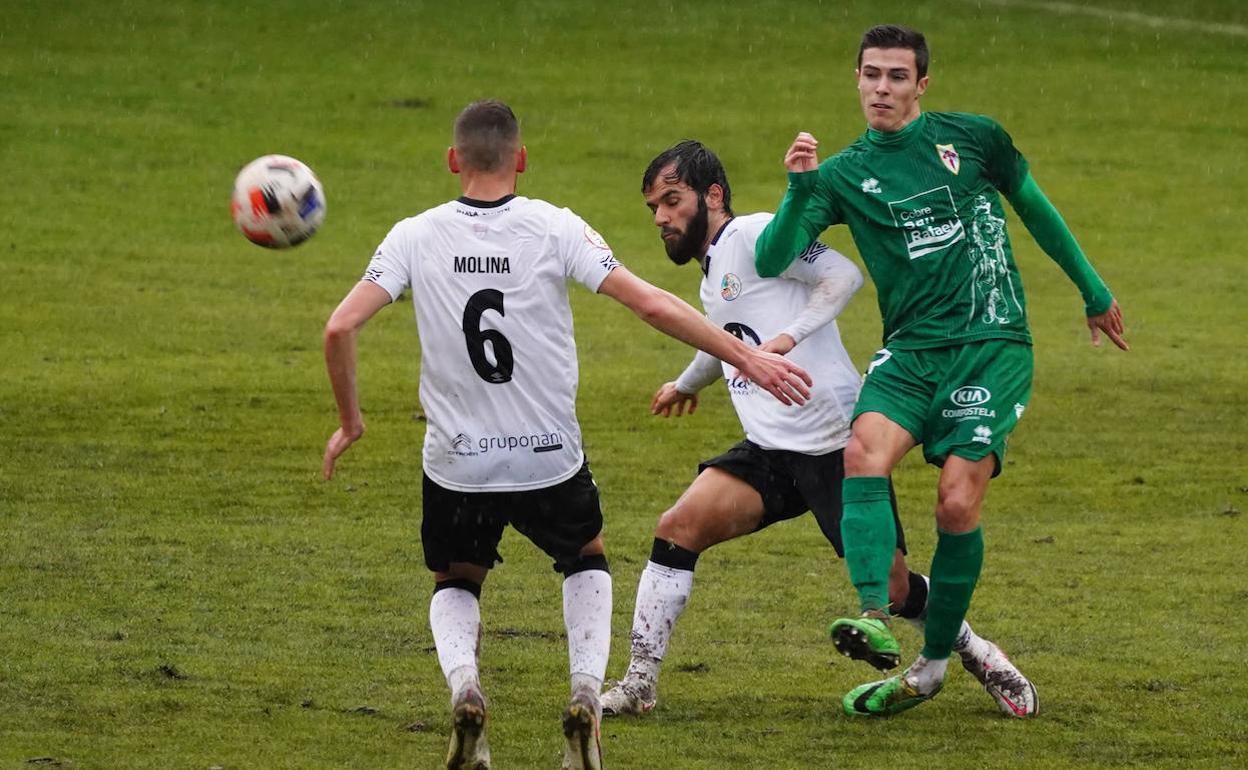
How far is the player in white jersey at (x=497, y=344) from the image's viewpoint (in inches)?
244

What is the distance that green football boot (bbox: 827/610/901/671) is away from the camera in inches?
234

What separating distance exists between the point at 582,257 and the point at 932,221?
1347 millimetres

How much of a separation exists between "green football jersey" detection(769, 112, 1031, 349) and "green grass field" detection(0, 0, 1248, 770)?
1440mm

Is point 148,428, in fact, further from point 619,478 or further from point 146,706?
point 146,706

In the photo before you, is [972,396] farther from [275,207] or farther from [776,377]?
[275,207]

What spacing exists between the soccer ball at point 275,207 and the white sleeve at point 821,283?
196 centimetres

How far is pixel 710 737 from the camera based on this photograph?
6.69 m

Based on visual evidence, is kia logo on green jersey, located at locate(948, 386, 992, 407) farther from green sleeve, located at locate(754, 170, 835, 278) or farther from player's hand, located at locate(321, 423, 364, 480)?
player's hand, located at locate(321, 423, 364, 480)

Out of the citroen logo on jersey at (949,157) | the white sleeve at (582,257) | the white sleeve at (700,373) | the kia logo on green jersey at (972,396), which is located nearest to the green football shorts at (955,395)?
the kia logo on green jersey at (972,396)

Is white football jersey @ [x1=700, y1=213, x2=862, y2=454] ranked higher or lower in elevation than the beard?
lower

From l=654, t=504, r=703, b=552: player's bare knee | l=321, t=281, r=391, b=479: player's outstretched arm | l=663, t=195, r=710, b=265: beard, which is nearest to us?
l=321, t=281, r=391, b=479: player's outstretched arm

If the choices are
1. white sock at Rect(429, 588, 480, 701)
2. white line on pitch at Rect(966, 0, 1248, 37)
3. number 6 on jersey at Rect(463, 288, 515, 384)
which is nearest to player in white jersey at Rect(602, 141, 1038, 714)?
white sock at Rect(429, 588, 480, 701)

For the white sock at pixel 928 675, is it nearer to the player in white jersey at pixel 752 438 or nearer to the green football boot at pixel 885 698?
the green football boot at pixel 885 698

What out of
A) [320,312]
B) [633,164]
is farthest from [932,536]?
[633,164]
